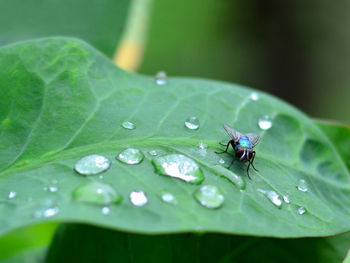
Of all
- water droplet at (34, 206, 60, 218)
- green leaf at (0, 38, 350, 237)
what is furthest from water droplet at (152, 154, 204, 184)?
water droplet at (34, 206, 60, 218)

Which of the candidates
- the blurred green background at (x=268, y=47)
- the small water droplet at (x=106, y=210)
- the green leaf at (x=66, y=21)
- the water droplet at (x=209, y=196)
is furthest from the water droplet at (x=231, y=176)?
the blurred green background at (x=268, y=47)

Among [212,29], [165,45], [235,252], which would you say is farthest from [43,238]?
[212,29]

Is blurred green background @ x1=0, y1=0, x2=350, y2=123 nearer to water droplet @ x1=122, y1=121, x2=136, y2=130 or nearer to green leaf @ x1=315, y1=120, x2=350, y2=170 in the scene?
green leaf @ x1=315, y1=120, x2=350, y2=170

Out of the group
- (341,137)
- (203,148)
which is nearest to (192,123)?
(203,148)

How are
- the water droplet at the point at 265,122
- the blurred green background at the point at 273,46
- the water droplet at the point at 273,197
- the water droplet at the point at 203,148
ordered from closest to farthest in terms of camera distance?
1. the water droplet at the point at 273,197
2. the water droplet at the point at 203,148
3. the water droplet at the point at 265,122
4. the blurred green background at the point at 273,46

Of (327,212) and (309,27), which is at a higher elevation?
(327,212)

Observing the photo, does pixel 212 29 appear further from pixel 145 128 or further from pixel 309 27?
pixel 145 128

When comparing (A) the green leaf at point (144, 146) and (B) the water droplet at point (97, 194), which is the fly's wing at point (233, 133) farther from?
(B) the water droplet at point (97, 194)
